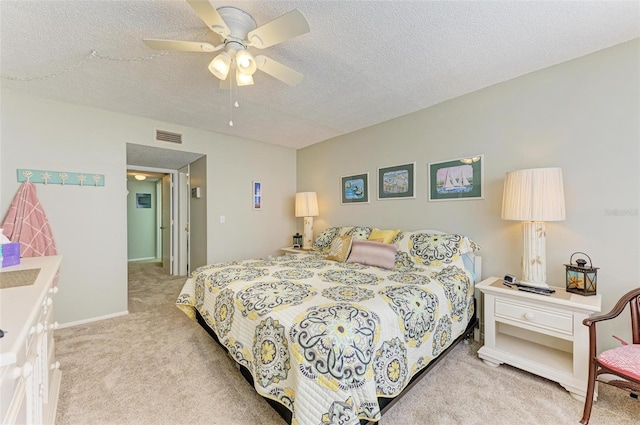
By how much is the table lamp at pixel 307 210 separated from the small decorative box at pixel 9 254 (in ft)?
9.98

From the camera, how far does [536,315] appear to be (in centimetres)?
190

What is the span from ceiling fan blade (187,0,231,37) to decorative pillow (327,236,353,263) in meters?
2.18

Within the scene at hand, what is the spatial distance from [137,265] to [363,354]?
6479 mm

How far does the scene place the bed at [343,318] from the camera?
3.96 ft

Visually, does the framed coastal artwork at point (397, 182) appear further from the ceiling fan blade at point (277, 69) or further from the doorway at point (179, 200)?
the doorway at point (179, 200)

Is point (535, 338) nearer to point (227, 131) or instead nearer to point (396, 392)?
point (396, 392)

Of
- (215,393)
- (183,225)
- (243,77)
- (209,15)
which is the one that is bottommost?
(215,393)

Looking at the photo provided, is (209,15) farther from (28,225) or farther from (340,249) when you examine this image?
(28,225)

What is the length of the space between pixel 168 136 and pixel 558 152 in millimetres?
4278

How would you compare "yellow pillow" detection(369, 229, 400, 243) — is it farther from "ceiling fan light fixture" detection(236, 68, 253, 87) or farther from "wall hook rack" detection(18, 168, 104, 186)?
"wall hook rack" detection(18, 168, 104, 186)

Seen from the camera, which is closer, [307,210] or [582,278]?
[582,278]

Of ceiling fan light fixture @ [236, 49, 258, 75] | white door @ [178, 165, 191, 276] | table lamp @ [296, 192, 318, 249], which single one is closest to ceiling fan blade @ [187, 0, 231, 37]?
ceiling fan light fixture @ [236, 49, 258, 75]

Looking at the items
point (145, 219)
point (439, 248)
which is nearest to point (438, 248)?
point (439, 248)

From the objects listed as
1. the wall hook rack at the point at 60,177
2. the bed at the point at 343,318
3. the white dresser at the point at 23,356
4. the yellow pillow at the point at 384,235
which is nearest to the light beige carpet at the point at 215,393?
the bed at the point at 343,318
